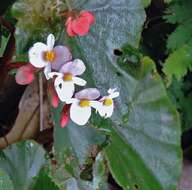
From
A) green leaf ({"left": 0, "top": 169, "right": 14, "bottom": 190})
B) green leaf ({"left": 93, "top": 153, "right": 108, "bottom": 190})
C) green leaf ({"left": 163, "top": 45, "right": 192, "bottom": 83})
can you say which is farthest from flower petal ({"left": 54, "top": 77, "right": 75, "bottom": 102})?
green leaf ({"left": 163, "top": 45, "right": 192, "bottom": 83})

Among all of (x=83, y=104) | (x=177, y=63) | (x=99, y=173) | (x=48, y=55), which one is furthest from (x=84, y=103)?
(x=177, y=63)

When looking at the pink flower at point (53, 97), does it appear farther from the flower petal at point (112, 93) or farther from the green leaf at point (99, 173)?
the green leaf at point (99, 173)

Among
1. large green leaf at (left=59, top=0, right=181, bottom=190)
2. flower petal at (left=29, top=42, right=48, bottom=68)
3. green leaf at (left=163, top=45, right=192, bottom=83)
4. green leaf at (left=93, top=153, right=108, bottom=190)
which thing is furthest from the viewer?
green leaf at (left=163, top=45, right=192, bottom=83)

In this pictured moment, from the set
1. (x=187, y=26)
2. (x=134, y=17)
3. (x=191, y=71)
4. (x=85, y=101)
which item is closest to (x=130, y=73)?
(x=134, y=17)

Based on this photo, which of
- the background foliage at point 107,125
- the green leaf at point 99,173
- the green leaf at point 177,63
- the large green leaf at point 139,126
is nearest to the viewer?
the background foliage at point 107,125

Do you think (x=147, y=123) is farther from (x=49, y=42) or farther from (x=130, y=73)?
(x=49, y=42)

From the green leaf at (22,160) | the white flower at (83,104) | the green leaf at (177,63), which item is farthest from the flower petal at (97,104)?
the green leaf at (177,63)

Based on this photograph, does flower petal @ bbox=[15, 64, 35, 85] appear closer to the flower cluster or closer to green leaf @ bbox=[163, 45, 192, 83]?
the flower cluster
